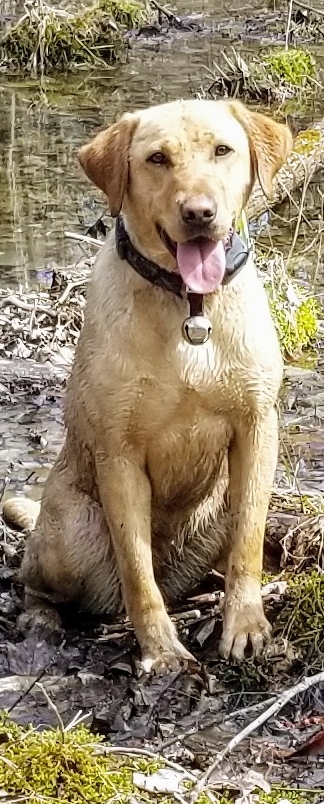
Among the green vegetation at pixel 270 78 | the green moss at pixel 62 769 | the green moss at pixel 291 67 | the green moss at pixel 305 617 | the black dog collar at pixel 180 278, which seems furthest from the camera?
→ the green moss at pixel 291 67

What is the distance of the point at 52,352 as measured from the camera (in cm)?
787

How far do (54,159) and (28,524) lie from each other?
747 centimetres

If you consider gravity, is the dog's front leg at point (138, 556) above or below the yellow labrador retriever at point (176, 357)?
below

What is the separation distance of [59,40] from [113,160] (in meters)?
13.9

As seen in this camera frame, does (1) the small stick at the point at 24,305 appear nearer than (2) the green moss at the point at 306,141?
Yes

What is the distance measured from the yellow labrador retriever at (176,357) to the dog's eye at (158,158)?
11 millimetres

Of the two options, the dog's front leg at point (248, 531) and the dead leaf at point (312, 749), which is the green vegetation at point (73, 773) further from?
the dog's front leg at point (248, 531)

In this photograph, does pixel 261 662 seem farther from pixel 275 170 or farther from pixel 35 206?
pixel 35 206

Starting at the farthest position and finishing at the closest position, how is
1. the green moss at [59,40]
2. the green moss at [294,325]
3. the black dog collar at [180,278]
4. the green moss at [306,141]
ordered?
the green moss at [59,40] → the green moss at [306,141] → the green moss at [294,325] → the black dog collar at [180,278]

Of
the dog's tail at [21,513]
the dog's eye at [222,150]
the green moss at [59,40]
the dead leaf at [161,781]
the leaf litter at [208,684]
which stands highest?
the dog's eye at [222,150]

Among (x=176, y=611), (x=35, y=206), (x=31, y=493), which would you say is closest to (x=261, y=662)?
(x=176, y=611)

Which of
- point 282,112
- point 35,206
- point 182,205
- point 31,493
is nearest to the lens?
point 182,205

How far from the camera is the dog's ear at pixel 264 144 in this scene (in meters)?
4.47

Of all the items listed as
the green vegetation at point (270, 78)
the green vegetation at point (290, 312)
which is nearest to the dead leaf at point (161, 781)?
the green vegetation at point (290, 312)
